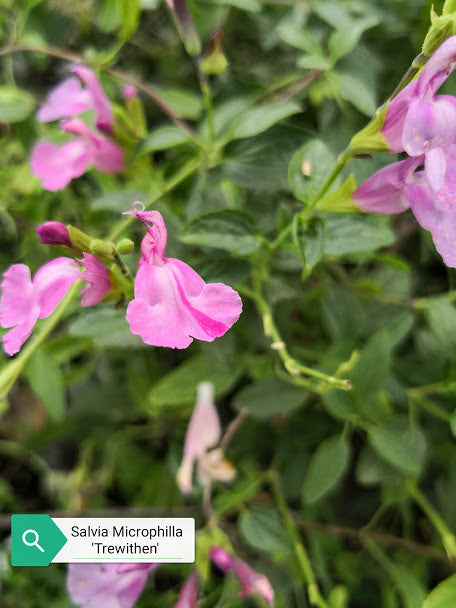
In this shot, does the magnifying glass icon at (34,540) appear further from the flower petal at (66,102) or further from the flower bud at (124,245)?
the flower petal at (66,102)

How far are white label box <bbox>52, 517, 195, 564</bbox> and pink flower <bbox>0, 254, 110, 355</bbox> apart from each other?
0.19 meters

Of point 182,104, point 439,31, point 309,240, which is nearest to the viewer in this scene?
point 439,31

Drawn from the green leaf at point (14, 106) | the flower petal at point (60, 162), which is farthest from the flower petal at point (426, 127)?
the green leaf at point (14, 106)

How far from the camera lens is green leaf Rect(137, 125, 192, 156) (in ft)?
1.65

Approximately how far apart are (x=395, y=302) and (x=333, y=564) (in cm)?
→ 36

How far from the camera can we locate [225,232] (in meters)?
0.48

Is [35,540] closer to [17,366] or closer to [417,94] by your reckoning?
[17,366]

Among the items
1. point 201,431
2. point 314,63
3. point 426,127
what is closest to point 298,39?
point 314,63

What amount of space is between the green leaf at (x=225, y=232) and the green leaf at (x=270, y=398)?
18 centimetres

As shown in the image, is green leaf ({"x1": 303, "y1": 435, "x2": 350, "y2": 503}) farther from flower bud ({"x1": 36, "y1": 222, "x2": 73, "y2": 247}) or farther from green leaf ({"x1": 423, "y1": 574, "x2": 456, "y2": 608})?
flower bud ({"x1": 36, "y1": 222, "x2": 73, "y2": 247})

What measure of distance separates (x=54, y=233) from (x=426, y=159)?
0.24 meters

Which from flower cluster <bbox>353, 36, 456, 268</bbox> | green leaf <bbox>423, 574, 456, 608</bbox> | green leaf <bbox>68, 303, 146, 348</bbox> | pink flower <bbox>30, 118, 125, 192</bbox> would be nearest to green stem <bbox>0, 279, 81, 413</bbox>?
green leaf <bbox>68, 303, 146, 348</bbox>

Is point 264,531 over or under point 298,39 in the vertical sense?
under

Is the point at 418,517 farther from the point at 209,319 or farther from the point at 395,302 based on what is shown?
the point at 209,319
